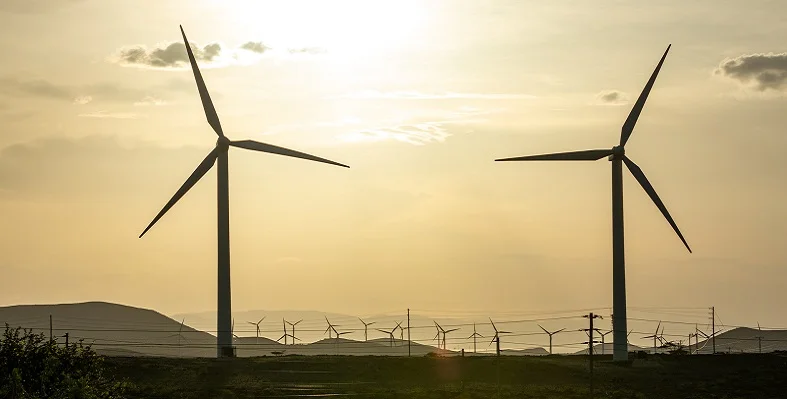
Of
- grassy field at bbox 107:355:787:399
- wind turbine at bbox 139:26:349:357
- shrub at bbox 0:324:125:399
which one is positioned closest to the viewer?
shrub at bbox 0:324:125:399

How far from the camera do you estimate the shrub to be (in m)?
84.8

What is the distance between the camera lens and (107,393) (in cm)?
8800

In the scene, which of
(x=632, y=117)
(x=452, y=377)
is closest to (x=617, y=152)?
(x=632, y=117)

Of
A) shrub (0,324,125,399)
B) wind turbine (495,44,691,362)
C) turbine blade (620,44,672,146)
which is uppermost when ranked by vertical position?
turbine blade (620,44,672,146)

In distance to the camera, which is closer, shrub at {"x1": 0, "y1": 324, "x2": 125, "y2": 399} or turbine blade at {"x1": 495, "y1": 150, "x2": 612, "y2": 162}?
shrub at {"x1": 0, "y1": 324, "x2": 125, "y2": 399}

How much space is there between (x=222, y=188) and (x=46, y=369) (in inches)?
2215

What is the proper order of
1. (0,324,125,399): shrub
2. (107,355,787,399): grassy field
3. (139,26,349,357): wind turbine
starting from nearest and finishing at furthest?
(0,324,125,399): shrub < (107,355,787,399): grassy field < (139,26,349,357): wind turbine

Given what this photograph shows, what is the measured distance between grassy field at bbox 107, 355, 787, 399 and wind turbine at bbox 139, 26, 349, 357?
13.2 ft

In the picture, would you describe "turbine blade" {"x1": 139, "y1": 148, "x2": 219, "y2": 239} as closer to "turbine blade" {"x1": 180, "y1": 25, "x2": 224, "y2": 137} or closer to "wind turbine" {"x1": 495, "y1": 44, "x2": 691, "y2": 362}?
"turbine blade" {"x1": 180, "y1": 25, "x2": 224, "y2": 137}

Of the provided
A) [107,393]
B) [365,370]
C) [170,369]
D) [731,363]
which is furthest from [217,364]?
[731,363]

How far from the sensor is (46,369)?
86.2 meters

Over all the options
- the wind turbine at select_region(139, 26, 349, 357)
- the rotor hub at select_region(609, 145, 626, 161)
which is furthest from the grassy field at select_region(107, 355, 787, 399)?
the rotor hub at select_region(609, 145, 626, 161)

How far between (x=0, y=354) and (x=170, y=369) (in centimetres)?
4945

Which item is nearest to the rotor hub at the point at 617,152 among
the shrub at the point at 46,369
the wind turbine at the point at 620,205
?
the wind turbine at the point at 620,205
